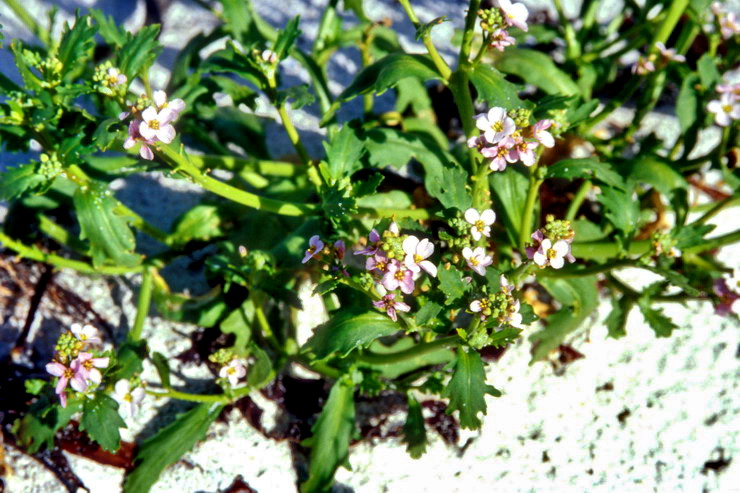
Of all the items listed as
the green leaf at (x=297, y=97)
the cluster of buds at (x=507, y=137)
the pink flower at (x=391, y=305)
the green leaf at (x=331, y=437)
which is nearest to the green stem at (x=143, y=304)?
the green leaf at (x=331, y=437)

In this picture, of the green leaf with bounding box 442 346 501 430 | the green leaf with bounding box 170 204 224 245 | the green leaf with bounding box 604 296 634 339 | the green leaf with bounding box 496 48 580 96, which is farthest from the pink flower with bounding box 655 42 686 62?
the green leaf with bounding box 170 204 224 245

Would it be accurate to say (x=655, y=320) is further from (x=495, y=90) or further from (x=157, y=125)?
(x=157, y=125)

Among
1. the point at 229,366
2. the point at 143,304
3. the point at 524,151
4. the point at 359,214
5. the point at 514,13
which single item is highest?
the point at 514,13

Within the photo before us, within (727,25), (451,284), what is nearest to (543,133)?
(451,284)

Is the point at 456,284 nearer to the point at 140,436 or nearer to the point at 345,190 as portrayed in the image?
the point at 345,190

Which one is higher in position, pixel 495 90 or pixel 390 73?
pixel 390 73

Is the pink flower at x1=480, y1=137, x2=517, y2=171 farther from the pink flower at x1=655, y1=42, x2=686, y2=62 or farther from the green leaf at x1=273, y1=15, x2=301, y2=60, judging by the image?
the pink flower at x1=655, y1=42, x2=686, y2=62
